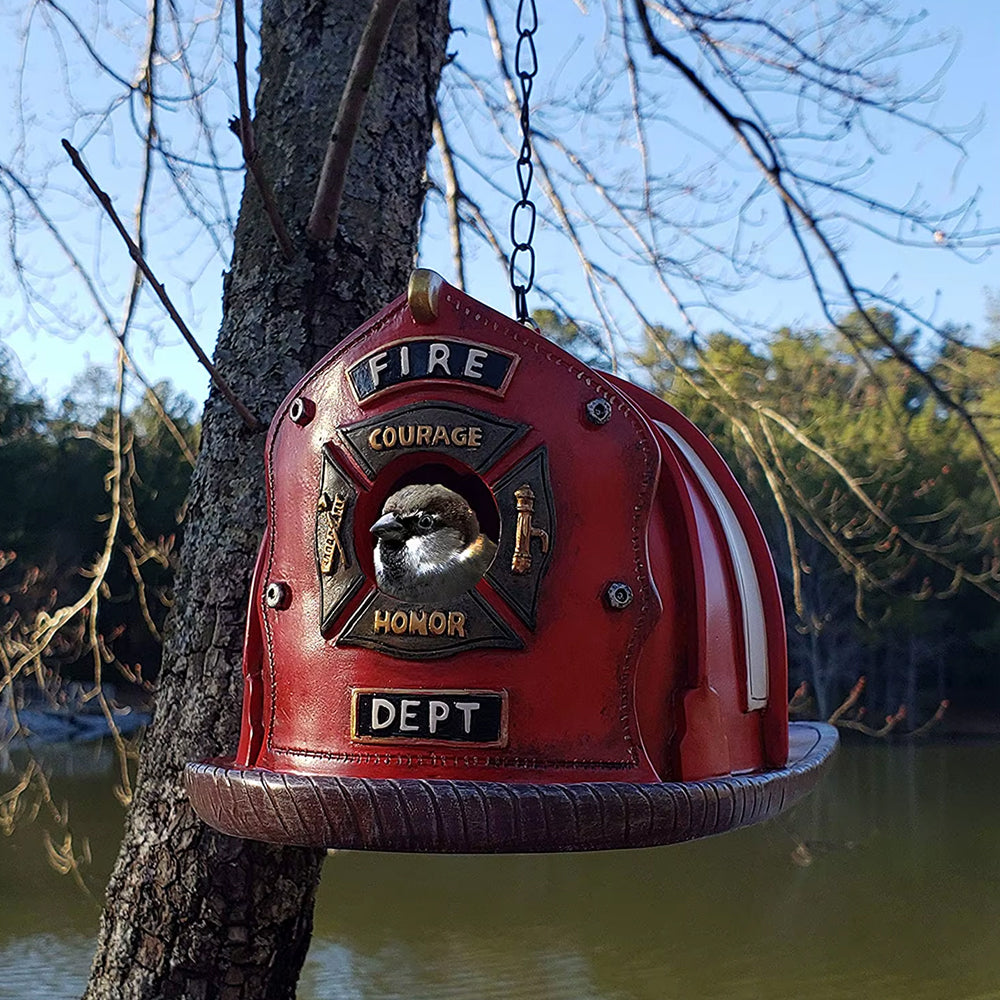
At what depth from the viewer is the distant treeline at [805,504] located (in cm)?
364

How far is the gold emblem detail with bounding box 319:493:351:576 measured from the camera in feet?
3.90

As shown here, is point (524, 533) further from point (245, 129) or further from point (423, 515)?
point (245, 129)

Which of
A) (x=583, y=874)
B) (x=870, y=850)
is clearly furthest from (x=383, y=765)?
(x=870, y=850)

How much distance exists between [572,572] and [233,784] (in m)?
0.39

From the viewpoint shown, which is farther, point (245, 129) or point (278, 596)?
point (245, 129)

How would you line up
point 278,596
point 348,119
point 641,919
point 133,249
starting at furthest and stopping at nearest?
point 641,919 < point 348,119 < point 133,249 < point 278,596

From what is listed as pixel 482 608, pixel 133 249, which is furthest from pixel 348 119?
pixel 482 608

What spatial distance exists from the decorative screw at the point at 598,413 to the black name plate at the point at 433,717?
0.29 m

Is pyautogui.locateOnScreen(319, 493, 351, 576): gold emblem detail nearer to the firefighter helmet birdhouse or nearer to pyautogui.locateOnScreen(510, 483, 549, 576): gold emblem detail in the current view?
the firefighter helmet birdhouse

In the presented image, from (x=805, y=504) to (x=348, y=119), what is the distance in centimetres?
192

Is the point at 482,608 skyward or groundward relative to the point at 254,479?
groundward

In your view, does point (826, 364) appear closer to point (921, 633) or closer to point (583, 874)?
point (583, 874)

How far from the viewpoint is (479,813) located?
1021mm

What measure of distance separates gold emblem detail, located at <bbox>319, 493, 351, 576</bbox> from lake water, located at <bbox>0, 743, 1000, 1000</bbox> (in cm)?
506
